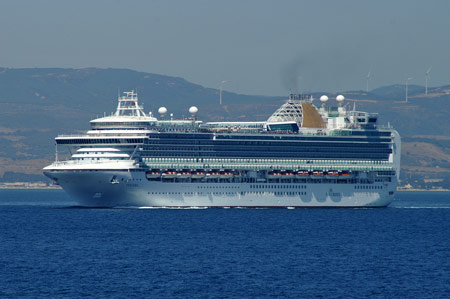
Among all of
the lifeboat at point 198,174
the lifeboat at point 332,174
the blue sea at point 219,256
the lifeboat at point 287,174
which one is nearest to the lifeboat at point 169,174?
the lifeboat at point 198,174

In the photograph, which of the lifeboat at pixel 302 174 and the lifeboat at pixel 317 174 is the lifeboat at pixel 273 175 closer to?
the lifeboat at pixel 302 174

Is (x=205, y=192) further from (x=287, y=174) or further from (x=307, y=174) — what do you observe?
(x=307, y=174)

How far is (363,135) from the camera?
5044 inches

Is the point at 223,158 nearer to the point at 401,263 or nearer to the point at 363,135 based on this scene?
the point at 363,135

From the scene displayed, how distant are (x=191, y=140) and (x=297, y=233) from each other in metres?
31.4

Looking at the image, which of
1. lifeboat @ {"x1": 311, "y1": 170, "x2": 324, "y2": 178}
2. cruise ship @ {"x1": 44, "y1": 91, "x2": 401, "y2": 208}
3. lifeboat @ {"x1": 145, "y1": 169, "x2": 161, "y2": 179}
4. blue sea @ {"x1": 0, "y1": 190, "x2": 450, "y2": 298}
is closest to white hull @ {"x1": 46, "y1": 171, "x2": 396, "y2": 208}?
cruise ship @ {"x1": 44, "y1": 91, "x2": 401, "y2": 208}

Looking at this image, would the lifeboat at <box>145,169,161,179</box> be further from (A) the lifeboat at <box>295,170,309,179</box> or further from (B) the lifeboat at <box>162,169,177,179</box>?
(A) the lifeboat at <box>295,170,309,179</box>

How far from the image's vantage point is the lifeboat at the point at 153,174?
111125 millimetres

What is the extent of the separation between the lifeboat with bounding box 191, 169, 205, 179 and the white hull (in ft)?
3.11

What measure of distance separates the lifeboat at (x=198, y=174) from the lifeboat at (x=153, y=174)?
4794 mm

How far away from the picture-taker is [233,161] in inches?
4673

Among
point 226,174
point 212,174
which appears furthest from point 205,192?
point 226,174

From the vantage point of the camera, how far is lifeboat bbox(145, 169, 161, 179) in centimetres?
11112

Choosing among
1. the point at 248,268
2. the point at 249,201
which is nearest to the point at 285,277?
the point at 248,268
